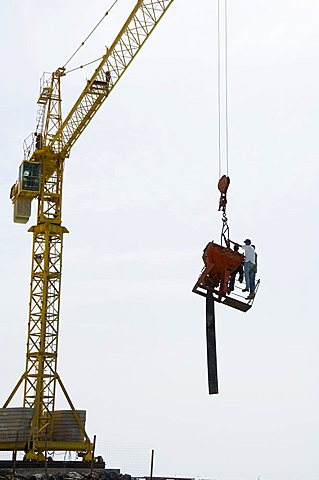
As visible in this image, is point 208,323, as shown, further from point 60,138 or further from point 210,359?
point 60,138

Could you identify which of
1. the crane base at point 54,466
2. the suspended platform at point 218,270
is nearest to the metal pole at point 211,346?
the suspended platform at point 218,270

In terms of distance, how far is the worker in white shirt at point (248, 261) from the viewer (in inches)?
827

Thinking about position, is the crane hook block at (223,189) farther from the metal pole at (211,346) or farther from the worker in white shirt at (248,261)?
the metal pole at (211,346)

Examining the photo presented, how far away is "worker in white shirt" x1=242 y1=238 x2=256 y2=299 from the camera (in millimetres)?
21000

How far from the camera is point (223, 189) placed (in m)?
23.2

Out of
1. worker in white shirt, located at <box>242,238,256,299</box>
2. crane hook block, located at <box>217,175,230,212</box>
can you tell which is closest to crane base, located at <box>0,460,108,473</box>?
crane hook block, located at <box>217,175,230,212</box>

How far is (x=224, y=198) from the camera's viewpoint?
2311 centimetres

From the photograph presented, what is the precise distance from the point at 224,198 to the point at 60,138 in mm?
27215

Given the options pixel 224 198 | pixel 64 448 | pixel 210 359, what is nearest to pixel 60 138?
pixel 64 448

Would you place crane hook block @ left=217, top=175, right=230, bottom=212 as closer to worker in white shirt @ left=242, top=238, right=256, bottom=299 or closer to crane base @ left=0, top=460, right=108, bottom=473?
worker in white shirt @ left=242, top=238, right=256, bottom=299

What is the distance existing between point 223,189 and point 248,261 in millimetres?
2898

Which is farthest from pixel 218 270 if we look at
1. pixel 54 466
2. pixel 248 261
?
pixel 54 466

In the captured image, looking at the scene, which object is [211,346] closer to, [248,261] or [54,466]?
[248,261]

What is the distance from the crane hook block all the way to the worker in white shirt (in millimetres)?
1932
